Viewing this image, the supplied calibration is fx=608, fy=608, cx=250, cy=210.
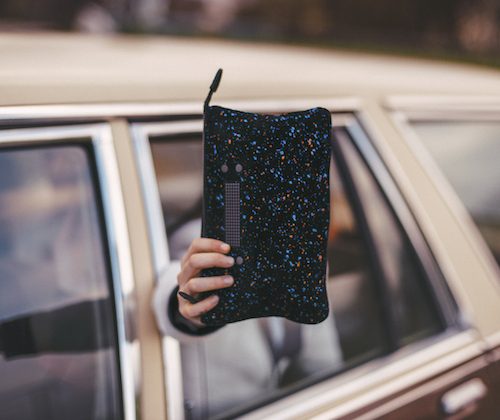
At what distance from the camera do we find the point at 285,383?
1.61 meters

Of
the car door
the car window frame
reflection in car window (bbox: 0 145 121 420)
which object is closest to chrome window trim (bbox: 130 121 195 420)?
the car door

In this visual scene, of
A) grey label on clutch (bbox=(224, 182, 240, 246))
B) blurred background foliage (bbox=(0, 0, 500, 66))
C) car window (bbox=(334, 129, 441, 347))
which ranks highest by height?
blurred background foliage (bbox=(0, 0, 500, 66))

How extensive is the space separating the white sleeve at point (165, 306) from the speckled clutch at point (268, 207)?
0.15 meters

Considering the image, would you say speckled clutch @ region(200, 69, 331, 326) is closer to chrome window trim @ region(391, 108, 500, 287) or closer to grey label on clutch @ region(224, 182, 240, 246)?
grey label on clutch @ region(224, 182, 240, 246)

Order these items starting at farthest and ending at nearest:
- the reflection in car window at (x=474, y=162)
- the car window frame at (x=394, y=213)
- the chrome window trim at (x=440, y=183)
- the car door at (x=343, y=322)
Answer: the reflection in car window at (x=474, y=162) < the chrome window trim at (x=440, y=183) < the car window frame at (x=394, y=213) < the car door at (x=343, y=322)

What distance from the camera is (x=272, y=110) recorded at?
5.53ft

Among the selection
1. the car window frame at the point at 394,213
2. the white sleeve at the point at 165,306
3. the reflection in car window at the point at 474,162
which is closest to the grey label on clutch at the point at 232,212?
the white sleeve at the point at 165,306

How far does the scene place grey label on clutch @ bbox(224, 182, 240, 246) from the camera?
1.14m

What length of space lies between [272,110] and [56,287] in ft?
2.46

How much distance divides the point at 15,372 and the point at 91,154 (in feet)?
1.58

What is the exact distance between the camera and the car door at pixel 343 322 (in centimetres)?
147

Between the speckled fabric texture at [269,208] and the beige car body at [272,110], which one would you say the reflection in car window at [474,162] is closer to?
the beige car body at [272,110]

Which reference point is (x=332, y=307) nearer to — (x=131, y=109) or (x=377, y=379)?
(x=377, y=379)

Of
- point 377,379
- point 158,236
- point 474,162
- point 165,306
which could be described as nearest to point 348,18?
point 474,162
